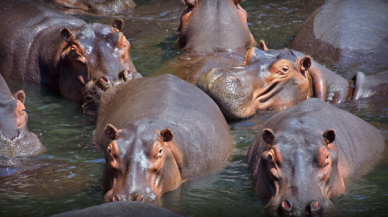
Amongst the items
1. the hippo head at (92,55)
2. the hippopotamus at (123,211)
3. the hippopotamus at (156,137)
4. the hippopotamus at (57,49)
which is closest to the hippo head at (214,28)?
the hippopotamus at (57,49)

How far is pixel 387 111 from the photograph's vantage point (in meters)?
7.73

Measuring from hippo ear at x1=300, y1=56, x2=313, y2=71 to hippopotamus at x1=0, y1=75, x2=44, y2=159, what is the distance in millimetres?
3698

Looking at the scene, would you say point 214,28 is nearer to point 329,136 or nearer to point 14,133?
point 14,133

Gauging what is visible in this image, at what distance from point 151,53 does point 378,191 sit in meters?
6.01

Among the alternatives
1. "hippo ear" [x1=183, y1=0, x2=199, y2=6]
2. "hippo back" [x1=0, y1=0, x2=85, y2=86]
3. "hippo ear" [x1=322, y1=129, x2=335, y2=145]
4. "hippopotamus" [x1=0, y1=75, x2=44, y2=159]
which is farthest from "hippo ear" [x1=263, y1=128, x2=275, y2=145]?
"hippo ear" [x1=183, y1=0, x2=199, y2=6]

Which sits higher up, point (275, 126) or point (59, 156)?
point (275, 126)

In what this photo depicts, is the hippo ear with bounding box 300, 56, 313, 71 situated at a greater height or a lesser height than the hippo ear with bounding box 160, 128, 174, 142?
lesser

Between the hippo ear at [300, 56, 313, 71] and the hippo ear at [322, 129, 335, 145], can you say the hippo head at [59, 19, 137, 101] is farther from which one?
the hippo ear at [322, 129, 335, 145]

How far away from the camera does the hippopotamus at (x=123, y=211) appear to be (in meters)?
4.32

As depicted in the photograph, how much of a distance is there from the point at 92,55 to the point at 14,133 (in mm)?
2046

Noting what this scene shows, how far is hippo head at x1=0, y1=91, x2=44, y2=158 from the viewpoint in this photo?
20.4ft

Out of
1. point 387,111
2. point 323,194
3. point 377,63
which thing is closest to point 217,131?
point 323,194

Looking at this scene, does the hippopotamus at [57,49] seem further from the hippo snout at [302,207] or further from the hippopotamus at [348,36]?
the hippo snout at [302,207]

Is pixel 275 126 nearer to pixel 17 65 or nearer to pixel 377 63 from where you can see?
pixel 377 63
